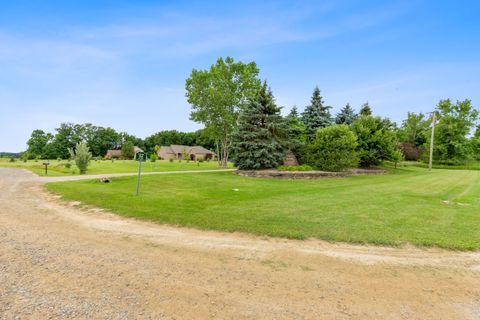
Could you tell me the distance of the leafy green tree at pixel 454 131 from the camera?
36781 millimetres

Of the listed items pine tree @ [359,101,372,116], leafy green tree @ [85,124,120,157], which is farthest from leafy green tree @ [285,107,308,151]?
leafy green tree @ [85,124,120,157]

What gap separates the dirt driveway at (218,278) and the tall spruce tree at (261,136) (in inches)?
538

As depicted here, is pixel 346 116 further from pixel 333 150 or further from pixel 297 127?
pixel 333 150

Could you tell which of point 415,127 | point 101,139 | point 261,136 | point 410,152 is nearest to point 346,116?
point 261,136

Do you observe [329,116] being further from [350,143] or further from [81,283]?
[81,283]

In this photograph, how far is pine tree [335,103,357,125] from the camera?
28.8m

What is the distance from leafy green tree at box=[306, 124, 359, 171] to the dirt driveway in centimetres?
1522

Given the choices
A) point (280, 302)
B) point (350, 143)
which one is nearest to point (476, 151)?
point (350, 143)

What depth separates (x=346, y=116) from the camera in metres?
28.9

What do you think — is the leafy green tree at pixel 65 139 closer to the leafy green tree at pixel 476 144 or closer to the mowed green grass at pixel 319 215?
the mowed green grass at pixel 319 215

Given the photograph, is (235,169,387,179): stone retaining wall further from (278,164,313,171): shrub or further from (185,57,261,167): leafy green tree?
(185,57,261,167): leafy green tree

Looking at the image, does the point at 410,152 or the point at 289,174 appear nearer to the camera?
the point at 289,174

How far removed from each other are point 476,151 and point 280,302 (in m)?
56.9

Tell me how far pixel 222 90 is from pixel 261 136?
1242 centimetres
